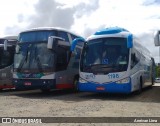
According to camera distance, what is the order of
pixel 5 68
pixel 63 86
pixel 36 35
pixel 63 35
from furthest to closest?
pixel 5 68 < pixel 63 35 < pixel 63 86 < pixel 36 35

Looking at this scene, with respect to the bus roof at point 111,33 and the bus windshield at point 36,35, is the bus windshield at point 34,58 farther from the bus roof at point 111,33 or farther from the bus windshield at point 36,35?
the bus roof at point 111,33

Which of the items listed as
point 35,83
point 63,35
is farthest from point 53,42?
point 35,83

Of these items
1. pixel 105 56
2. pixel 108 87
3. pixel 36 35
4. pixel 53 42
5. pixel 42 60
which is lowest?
pixel 108 87

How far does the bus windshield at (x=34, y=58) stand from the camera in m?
16.5

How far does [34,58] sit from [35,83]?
46.1 inches

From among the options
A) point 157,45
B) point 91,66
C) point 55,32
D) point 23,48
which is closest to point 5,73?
point 23,48

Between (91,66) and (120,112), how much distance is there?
5254 mm

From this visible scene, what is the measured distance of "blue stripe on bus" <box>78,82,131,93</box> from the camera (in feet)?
49.1

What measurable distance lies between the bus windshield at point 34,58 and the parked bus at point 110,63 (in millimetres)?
1634

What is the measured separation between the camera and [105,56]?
50.9 ft

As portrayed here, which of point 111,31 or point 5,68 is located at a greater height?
point 111,31

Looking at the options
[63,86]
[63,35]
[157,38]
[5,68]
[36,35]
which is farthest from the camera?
[5,68]

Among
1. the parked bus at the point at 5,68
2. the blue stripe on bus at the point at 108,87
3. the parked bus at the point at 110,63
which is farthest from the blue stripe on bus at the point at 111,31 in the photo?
the parked bus at the point at 5,68

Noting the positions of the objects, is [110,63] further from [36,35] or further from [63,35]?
[36,35]
